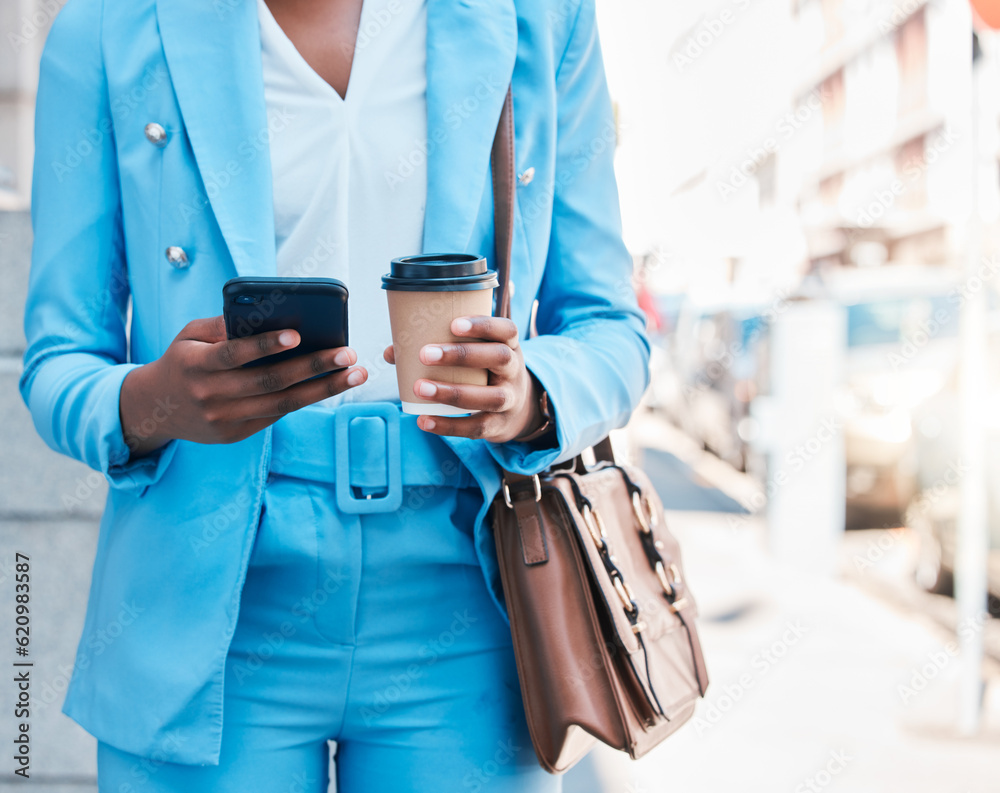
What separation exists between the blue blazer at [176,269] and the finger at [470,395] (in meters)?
0.13

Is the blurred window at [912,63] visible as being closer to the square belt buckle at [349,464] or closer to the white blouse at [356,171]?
the white blouse at [356,171]

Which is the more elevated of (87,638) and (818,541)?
(87,638)

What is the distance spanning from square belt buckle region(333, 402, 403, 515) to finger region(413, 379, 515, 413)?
167 millimetres

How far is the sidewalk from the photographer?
13.1ft

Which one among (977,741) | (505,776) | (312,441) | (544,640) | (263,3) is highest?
(263,3)

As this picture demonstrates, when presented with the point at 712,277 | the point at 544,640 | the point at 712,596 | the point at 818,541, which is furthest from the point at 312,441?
the point at 712,277

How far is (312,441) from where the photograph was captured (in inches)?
48.1

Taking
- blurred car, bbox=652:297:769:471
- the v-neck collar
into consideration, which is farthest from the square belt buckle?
blurred car, bbox=652:297:769:471

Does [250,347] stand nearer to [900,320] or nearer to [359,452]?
[359,452]

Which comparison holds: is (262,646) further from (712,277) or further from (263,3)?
(712,277)

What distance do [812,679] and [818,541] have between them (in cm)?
208

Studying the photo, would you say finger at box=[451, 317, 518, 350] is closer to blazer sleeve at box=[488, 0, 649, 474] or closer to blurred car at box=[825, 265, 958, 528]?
blazer sleeve at box=[488, 0, 649, 474]

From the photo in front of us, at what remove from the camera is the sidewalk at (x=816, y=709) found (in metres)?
3.99

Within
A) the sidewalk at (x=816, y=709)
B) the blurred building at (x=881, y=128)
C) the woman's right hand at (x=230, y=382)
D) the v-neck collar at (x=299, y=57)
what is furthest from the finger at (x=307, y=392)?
the blurred building at (x=881, y=128)
